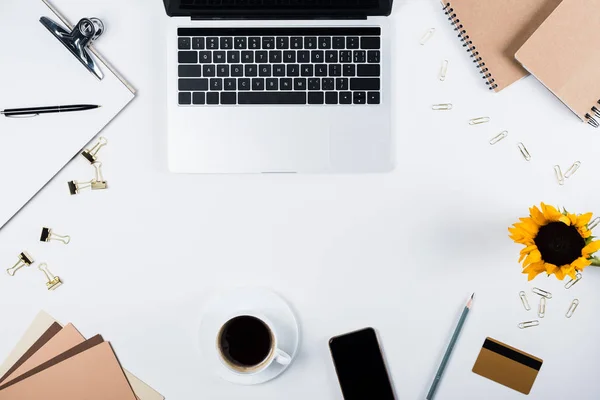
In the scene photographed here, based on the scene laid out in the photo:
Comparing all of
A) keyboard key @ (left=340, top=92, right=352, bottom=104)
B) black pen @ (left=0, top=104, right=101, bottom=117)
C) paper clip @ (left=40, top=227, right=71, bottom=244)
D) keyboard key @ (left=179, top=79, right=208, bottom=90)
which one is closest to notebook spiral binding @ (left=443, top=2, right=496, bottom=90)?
keyboard key @ (left=340, top=92, right=352, bottom=104)

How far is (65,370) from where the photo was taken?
0.93 metres

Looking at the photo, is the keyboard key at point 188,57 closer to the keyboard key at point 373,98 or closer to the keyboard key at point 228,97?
the keyboard key at point 228,97

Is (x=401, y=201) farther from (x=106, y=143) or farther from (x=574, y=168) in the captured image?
(x=106, y=143)

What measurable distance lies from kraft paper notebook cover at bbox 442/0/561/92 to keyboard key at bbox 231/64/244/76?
0.36 m

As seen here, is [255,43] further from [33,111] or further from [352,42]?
[33,111]

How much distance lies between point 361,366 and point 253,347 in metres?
0.19

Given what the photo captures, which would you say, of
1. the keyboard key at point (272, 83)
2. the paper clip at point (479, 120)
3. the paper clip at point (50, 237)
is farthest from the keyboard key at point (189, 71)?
the paper clip at point (479, 120)

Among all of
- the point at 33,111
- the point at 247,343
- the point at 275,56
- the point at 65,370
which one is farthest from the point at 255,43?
the point at 65,370

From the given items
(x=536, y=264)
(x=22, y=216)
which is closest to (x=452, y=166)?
(x=536, y=264)

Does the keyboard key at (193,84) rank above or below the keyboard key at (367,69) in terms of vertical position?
below

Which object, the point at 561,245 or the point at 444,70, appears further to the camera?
the point at 444,70

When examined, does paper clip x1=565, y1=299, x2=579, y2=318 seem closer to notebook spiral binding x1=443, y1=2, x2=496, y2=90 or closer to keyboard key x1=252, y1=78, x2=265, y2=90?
notebook spiral binding x1=443, y1=2, x2=496, y2=90

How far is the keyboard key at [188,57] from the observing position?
2.89 ft

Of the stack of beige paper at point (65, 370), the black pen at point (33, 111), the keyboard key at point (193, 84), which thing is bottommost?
the stack of beige paper at point (65, 370)
